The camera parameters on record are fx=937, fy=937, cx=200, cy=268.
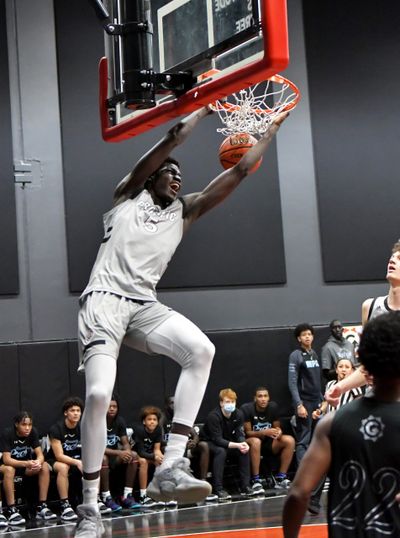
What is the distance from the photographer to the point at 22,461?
11.2 metres

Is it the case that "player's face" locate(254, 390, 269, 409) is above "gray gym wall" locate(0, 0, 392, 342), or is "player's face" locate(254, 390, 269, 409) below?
below

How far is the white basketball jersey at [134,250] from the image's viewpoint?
580 cm

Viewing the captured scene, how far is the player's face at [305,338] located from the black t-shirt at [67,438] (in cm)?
361

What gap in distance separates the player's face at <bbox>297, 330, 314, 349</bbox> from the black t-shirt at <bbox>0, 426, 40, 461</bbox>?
160 inches

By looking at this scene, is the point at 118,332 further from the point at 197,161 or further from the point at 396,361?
the point at 197,161

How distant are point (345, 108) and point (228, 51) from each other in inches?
392

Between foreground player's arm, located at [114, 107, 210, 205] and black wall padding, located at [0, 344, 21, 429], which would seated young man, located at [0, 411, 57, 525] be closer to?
black wall padding, located at [0, 344, 21, 429]

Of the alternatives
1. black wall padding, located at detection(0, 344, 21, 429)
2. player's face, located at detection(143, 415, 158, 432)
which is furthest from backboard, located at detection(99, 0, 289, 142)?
black wall padding, located at detection(0, 344, 21, 429)

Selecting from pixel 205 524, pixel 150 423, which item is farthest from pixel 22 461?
pixel 205 524

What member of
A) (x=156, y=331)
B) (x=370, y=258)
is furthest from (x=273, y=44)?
(x=370, y=258)

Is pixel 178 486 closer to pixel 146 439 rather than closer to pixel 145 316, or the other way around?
pixel 145 316

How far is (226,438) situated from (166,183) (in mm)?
6997

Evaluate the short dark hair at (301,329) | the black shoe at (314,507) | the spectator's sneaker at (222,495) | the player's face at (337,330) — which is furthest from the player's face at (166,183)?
the player's face at (337,330)

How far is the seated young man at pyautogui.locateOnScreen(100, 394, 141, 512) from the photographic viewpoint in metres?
11.4
